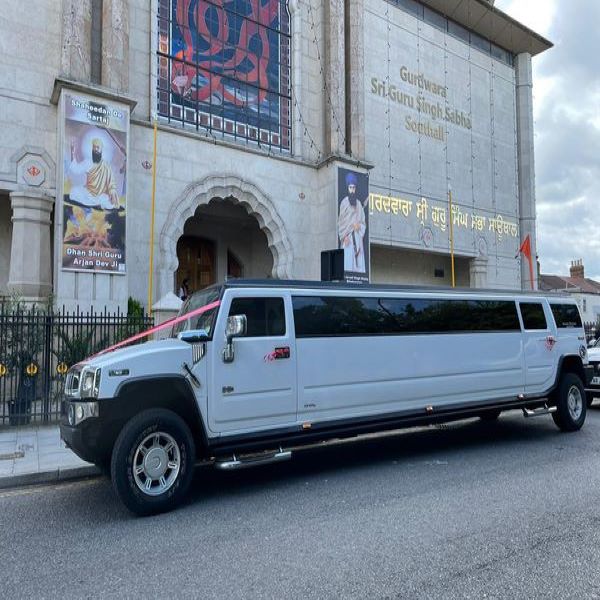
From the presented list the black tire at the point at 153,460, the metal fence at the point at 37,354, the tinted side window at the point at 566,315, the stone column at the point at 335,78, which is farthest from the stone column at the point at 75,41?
the tinted side window at the point at 566,315

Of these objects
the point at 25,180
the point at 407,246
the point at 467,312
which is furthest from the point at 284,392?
the point at 407,246

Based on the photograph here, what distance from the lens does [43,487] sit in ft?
20.5

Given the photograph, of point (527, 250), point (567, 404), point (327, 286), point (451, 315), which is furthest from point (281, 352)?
point (527, 250)

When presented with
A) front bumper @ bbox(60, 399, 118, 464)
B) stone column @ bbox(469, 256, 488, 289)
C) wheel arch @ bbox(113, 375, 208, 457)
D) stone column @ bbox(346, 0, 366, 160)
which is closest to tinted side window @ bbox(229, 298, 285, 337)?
wheel arch @ bbox(113, 375, 208, 457)

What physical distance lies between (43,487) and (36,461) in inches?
34.8

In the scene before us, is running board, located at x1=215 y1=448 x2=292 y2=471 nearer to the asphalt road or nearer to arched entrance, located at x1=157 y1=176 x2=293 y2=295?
the asphalt road

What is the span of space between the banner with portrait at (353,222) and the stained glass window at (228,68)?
2.62 m

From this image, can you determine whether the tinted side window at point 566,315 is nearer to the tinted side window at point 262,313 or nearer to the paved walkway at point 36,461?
the tinted side window at point 262,313

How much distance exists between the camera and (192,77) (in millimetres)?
16062

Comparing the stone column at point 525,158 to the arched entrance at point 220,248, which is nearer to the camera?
the arched entrance at point 220,248

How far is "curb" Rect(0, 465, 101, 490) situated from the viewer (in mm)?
6285

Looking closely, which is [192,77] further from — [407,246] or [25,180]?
[407,246]

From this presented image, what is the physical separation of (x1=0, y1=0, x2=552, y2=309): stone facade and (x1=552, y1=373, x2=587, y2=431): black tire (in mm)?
9592

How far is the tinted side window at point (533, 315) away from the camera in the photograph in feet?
28.8
